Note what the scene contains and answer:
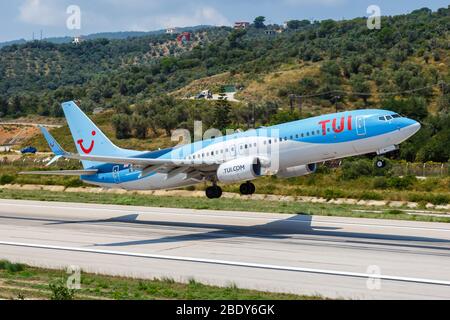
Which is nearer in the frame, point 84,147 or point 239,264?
point 239,264

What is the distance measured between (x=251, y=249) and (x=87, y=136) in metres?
21.6

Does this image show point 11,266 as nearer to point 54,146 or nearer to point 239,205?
point 54,146

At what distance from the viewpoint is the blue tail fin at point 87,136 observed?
5028 centimetres

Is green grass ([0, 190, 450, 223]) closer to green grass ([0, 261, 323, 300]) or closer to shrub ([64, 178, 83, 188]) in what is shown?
shrub ([64, 178, 83, 188])

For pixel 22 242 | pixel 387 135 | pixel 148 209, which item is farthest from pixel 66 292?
pixel 148 209

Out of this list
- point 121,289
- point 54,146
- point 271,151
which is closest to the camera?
point 121,289

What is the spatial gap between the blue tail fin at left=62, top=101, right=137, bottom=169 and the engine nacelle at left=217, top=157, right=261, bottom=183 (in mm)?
12757

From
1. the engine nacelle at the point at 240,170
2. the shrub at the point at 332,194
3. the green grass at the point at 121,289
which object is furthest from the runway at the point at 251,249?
the shrub at the point at 332,194

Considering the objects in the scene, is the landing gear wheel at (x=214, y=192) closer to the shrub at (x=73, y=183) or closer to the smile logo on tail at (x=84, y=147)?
the smile logo on tail at (x=84, y=147)

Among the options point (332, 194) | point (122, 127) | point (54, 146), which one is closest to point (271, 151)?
point (54, 146)

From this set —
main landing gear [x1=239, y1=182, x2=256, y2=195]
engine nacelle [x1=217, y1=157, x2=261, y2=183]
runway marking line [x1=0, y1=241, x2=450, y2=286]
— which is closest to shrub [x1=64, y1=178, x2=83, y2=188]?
main landing gear [x1=239, y1=182, x2=256, y2=195]

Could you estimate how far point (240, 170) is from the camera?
3878cm

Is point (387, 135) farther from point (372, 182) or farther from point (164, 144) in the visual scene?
point (164, 144)
